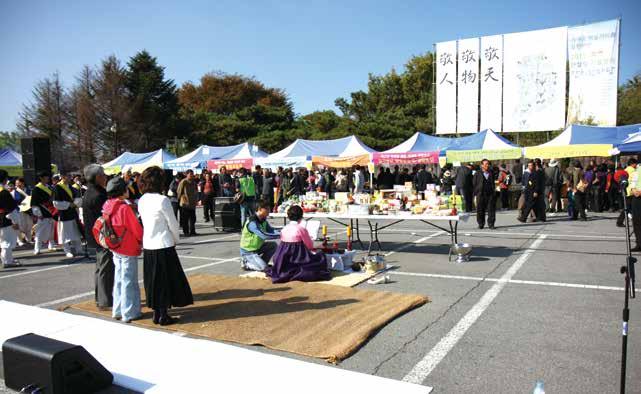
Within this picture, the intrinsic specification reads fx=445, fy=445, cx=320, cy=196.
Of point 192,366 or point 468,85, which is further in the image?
point 468,85

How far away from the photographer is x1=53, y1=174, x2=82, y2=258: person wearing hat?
9562 mm

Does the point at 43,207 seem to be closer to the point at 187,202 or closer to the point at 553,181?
the point at 187,202

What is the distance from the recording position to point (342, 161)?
21.0 m

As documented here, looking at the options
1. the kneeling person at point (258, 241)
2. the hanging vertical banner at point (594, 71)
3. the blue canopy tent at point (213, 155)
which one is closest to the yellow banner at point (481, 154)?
the hanging vertical banner at point (594, 71)

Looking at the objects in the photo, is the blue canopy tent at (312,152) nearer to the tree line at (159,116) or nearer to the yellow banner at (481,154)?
the yellow banner at (481,154)

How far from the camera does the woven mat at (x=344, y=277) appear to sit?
271 inches

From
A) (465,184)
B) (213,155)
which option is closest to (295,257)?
(465,184)

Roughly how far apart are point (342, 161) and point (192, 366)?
1763 cm

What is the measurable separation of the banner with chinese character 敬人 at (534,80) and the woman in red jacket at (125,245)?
24339mm

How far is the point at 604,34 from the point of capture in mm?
22172

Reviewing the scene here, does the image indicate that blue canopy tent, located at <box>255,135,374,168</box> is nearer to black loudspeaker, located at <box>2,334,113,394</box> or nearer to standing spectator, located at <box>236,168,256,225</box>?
standing spectator, located at <box>236,168,256,225</box>

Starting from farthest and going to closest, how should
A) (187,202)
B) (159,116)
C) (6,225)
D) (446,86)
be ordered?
1. (159,116)
2. (446,86)
3. (187,202)
4. (6,225)

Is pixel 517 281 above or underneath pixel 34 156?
underneath

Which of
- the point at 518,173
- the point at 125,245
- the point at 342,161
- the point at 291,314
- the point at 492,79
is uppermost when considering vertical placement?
the point at 492,79
